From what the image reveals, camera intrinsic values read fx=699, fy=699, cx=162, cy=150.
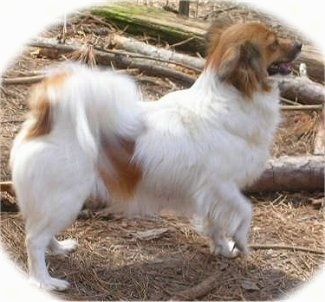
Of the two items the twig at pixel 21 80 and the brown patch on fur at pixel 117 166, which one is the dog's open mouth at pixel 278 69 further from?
the twig at pixel 21 80

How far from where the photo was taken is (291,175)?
5406 mm

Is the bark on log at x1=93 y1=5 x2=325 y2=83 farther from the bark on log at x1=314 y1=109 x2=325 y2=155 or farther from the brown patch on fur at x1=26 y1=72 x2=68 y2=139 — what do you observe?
the brown patch on fur at x1=26 y1=72 x2=68 y2=139

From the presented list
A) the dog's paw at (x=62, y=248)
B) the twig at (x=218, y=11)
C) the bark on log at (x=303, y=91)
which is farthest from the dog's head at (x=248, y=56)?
the twig at (x=218, y=11)

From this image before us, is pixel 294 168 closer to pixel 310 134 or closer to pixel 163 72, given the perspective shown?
pixel 310 134

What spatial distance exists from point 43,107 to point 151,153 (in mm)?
695

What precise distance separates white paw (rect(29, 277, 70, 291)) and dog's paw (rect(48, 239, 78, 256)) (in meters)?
0.36

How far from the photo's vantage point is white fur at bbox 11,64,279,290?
13.2ft

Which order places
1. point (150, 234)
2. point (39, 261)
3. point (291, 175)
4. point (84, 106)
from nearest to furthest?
point (84, 106) < point (39, 261) < point (150, 234) < point (291, 175)

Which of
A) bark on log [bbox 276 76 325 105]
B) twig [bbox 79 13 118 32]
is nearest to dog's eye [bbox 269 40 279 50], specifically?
bark on log [bbox 276 76 325 105]

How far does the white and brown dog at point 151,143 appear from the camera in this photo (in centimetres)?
405

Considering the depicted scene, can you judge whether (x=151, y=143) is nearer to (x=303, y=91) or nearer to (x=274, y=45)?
(x=274, y=45)

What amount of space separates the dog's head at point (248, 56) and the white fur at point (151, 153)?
0.07m

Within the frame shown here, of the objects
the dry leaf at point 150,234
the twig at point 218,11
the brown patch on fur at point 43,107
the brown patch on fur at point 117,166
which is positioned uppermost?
the brown patch on fur at point 43,107

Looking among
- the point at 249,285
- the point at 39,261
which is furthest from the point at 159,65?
the point at 39,261
